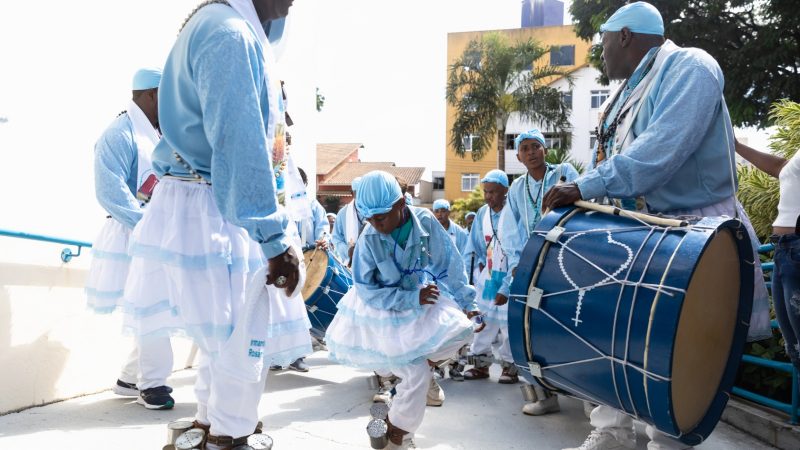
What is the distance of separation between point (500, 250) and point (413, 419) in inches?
111

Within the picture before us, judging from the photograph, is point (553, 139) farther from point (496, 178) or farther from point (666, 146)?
point (666, 146)

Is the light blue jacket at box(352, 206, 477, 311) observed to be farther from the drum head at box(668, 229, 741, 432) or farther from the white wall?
the white wall

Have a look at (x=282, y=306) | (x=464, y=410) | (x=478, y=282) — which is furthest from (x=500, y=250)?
(x=282, y=306)

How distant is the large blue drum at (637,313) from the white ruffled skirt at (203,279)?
1.02 metres

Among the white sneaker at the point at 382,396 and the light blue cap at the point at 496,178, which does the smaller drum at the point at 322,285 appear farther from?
the light blue cap at the point at 496,178

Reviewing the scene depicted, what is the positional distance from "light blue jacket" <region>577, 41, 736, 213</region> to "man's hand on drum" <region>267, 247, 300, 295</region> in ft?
4.56

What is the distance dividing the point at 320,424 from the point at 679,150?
2.73m

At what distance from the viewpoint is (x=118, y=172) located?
14.6 ft

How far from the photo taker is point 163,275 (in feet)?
8.82

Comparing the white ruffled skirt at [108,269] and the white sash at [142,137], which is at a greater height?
the white sash at [142,137]

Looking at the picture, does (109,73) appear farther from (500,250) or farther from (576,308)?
(576,308)

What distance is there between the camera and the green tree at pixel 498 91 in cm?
2850

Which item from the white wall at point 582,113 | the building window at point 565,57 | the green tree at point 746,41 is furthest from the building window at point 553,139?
the green tree at point 746,41

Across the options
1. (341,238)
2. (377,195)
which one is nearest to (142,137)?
(377,195)
